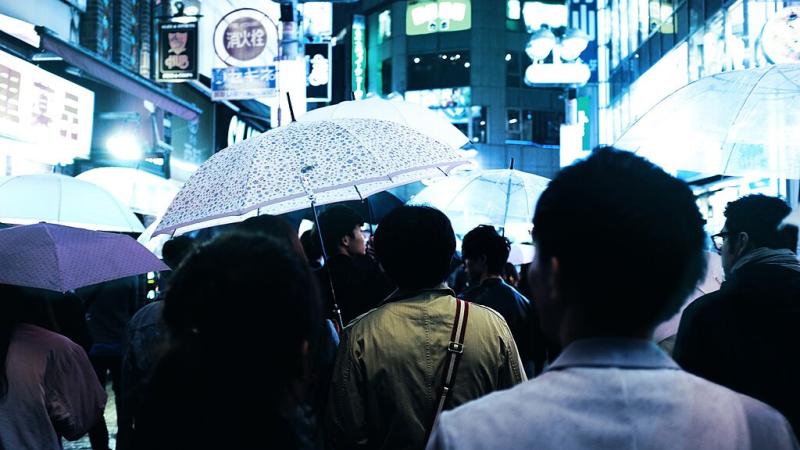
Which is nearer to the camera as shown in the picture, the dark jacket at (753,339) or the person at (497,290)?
the dark jacket at (753,339)

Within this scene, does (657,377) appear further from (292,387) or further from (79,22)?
(79,22)

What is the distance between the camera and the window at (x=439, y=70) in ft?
154

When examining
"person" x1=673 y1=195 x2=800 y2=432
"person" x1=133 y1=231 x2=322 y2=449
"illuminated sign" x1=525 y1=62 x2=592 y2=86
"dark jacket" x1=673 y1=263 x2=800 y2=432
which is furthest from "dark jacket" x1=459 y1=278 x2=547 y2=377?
"illuminated sign" x1=525 y1=62 x2=592 y2=86

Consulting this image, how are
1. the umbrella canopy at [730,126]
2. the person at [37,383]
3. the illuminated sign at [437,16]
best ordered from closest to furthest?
the person at [37,383], the umbrella canopy at [730,126], the illuminated sign at [437,16]

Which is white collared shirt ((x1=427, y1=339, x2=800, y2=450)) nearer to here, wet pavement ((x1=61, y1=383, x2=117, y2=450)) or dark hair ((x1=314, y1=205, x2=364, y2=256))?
dark hair ((x1=314, y1=205, x2=364, y2=256))

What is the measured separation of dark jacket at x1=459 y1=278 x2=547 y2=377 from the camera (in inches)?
235

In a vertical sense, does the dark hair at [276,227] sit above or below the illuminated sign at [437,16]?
below

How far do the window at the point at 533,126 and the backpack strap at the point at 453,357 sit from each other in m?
43.6

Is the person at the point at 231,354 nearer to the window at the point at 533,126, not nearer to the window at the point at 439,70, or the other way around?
the window at the point at 533,126

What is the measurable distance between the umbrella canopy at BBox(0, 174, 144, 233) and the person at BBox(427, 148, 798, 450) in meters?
5.08

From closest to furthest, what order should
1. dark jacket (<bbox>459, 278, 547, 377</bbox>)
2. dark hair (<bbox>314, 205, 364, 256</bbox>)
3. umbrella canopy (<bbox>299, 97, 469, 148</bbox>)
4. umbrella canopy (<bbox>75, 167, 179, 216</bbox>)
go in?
dark hair (<bbox>314, 205, 364, 256</bbox>) → dark jacket (<bbox>459, 278, 547, 377</bbox>) → umbrella canopy (<bbox>299, 97, 469, 148</bbox>) → umbrella canopy (<bbox>75, 167, 179, 216</bbox>)

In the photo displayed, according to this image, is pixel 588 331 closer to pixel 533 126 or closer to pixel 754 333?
pixel 754 333

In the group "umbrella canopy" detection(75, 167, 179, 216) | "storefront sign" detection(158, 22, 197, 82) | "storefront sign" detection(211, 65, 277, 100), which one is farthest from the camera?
"storefront sign" detection(158, 22, 197, 82)

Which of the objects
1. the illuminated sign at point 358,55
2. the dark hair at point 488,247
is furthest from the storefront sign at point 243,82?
the illuminated sign at point 358,55
